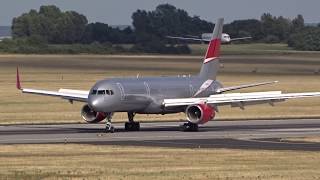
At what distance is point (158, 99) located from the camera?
198ft

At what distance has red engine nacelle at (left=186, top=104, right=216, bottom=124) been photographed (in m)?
58.2

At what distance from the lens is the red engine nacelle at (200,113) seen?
58156mm

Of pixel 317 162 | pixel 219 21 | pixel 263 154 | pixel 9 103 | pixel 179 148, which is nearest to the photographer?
pixel 317 162

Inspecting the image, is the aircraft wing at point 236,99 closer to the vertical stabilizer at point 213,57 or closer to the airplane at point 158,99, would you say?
the airplane at point 158,99

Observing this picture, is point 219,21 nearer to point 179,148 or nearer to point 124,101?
point 124,101

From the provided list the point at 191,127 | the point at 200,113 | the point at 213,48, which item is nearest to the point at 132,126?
the point at 191,127

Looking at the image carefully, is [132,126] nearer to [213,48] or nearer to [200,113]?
[200,113]

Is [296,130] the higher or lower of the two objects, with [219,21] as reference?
lower

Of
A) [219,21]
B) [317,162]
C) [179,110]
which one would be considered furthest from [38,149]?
[219,21]

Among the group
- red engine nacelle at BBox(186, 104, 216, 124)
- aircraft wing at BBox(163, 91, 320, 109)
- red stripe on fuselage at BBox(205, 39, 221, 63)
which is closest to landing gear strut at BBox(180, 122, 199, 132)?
red engine nacelle at BBox(186, 104, 216, 124)

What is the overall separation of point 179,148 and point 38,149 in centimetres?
560

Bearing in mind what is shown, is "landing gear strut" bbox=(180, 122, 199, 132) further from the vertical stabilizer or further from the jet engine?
the vertical stabilizer

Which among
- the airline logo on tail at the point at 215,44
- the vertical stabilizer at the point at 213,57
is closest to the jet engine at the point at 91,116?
the vertical stabilizer at the point at 213,57

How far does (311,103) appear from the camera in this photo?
81.7 meters
